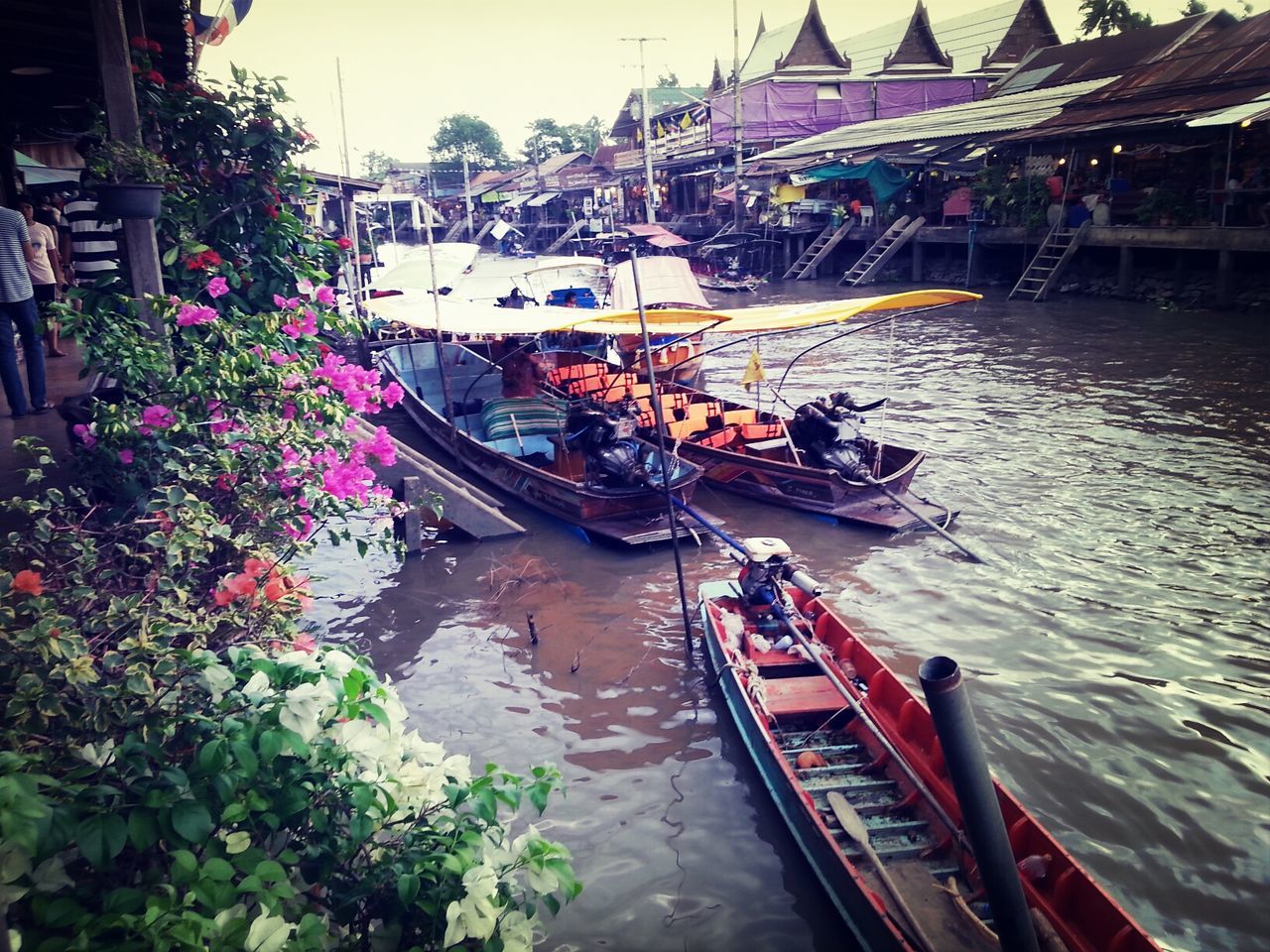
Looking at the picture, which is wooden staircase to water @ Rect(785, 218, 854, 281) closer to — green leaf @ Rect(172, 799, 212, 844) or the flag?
the flag

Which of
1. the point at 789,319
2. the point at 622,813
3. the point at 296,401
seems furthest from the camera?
the point at 789,319

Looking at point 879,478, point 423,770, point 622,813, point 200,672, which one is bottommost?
point 622,813

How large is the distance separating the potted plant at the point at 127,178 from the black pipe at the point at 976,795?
165 inches

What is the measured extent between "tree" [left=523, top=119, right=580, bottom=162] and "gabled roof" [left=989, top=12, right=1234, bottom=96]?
50.9m

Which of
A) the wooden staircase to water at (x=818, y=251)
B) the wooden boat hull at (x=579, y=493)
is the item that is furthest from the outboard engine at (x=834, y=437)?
the wooden staircase to water at (x=818, y=251)

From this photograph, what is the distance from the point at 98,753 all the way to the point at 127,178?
3.53 metres

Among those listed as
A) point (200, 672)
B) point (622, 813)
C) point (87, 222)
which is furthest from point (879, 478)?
point (200, 672)

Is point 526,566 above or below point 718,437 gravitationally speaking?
below

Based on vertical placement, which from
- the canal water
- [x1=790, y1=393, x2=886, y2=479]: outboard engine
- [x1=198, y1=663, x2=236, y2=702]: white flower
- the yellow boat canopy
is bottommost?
the canal water

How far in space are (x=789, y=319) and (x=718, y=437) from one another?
193cm

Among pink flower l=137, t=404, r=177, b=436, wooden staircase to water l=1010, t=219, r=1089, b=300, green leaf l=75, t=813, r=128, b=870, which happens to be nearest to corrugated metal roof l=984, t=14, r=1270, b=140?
wooden staircase to water l=1010, t=219, r=1089, b=300

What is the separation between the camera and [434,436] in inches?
483

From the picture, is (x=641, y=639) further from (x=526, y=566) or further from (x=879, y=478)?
(x=879, y=478)

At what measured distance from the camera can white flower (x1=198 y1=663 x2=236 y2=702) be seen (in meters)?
2.17
